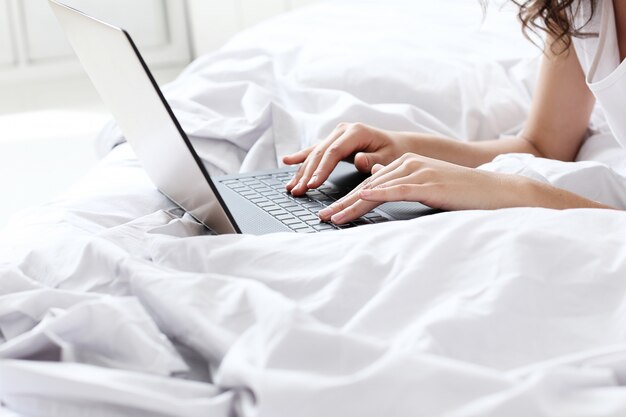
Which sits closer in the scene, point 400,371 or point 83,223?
point 400,371

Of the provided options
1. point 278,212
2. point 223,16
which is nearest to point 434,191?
point 278,212

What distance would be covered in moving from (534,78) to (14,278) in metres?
1.17

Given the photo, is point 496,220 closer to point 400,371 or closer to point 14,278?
point 400,371

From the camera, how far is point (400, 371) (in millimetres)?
562

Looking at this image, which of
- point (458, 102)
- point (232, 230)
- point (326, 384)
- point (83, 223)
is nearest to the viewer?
point (326, 384)

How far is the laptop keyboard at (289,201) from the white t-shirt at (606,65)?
0.38m

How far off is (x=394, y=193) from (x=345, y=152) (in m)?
0.25

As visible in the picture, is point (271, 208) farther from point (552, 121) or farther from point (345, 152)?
point (552, 121)

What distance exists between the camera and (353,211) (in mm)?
954

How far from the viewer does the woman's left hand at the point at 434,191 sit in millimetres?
951

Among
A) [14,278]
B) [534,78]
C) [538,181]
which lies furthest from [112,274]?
[534,78]

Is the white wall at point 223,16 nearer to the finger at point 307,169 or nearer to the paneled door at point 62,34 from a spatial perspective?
the paneled door at point 62,34

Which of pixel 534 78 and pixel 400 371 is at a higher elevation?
pixel 400 371

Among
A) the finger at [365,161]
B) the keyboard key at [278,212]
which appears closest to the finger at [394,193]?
the keyboard key at [278,212]
